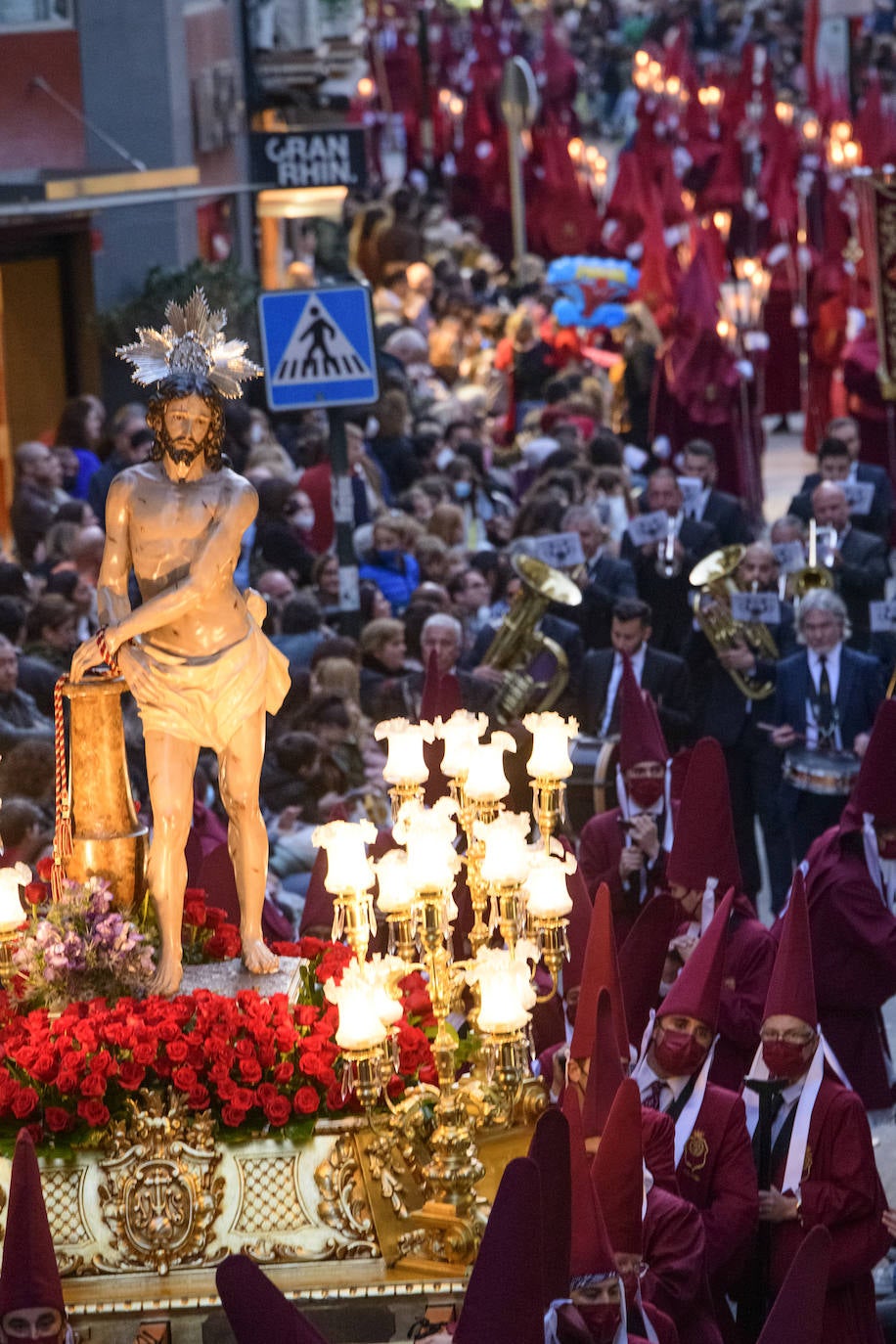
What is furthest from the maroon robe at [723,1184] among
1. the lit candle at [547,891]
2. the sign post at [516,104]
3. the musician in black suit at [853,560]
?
the sign post at [516,104]

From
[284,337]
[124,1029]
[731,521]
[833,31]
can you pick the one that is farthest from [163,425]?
[833,31]

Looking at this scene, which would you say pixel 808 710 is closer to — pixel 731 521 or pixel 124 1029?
pixel 731 521

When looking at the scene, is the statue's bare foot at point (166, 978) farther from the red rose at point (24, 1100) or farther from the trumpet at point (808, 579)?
the trumpet at point (808, 579)

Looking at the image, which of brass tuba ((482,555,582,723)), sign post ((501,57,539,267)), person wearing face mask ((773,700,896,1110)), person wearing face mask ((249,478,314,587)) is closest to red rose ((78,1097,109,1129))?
person wearing face mask ((773,700,896,1110))

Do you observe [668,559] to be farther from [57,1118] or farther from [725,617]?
[57,1118]

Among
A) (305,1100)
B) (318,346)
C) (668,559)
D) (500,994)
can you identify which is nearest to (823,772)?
(668,559)

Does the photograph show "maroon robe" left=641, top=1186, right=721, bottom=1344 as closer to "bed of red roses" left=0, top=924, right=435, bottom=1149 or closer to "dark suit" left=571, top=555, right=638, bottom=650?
"bed of red roses" left=0, top=924, right=435, bottom=1149

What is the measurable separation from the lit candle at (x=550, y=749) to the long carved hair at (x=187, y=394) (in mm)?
1274

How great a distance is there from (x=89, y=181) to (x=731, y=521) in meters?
4.75

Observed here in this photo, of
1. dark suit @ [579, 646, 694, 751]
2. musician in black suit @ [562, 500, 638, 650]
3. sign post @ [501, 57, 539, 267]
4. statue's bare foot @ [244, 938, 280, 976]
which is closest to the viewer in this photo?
statue's bare foot @ [244, 938, 280, 976]

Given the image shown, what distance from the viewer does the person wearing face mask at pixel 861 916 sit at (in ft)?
32.2

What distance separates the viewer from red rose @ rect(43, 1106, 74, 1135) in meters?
7.54

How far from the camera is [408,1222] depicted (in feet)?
24.4

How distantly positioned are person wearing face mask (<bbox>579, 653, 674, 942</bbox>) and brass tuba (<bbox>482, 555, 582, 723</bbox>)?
215 cm
